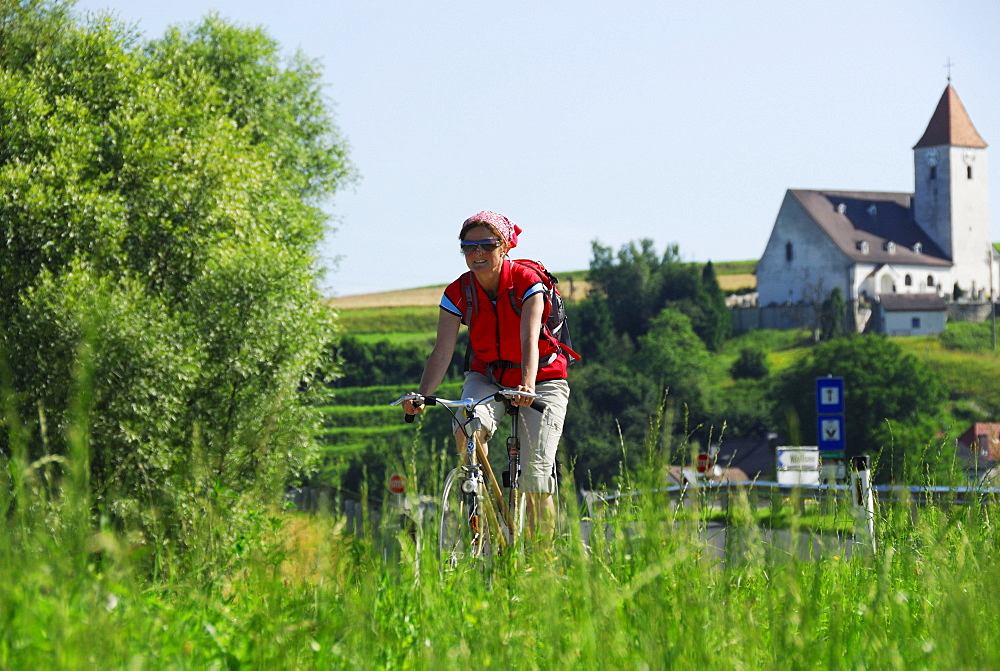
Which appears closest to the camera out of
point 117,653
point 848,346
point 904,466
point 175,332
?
point 117,653

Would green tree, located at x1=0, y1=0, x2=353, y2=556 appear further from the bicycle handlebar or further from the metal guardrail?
the metal guardrail

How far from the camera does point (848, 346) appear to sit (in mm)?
77938

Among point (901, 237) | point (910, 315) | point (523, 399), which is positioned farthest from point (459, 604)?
point (901, 237)

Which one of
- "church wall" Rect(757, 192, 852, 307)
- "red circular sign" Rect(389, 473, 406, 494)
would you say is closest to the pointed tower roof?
"church wall" Rect(757, 192, 852, 307)

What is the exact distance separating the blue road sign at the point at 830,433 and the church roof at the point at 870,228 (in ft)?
334

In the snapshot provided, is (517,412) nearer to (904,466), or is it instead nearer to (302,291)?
(904,466)

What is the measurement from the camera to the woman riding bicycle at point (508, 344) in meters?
5.47

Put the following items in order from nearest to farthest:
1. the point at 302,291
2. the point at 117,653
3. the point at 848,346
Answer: the point at 117,653 < the point at 302,291 < the point at 848,346

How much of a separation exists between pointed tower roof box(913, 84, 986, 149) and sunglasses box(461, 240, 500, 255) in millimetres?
121585

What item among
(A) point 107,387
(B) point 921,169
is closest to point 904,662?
(A) point 107,387

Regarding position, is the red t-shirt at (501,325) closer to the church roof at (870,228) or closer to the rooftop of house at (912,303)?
the rooftop of house at (912,303)

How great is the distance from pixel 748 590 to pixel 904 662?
1.17m

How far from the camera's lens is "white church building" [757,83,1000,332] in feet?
371

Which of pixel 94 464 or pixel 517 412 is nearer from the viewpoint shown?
pixel 517 412
